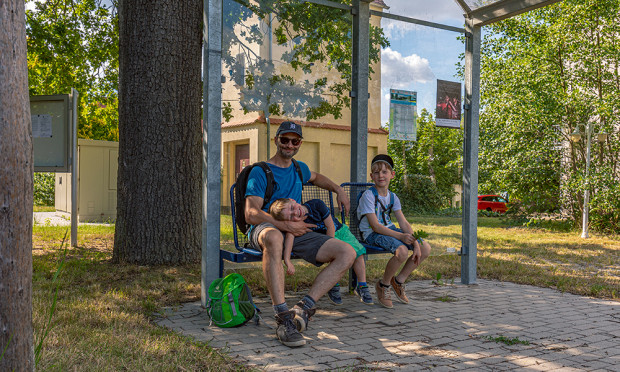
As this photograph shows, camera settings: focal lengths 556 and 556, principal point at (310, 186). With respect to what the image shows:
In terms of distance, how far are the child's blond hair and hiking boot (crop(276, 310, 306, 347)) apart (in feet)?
2.74

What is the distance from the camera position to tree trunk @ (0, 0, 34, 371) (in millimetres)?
2215

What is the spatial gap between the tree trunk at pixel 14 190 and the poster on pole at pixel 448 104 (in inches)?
207

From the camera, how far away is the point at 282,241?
448 cm

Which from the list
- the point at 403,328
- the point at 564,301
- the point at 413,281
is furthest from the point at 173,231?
the point at 564,301

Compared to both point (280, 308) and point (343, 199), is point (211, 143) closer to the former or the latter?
point (343, 199)

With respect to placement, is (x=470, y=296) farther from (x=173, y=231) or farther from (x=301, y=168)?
(x=173, y=231)

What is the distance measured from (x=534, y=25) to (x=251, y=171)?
47.2ft

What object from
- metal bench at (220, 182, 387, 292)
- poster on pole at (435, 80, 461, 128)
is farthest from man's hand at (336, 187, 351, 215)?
poster on pole at (435, 80, 461, 128)

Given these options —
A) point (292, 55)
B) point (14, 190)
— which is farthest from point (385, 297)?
point (14, 190)

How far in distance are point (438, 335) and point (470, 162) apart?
303cm

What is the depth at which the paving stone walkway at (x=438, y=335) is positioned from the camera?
3.67 metres

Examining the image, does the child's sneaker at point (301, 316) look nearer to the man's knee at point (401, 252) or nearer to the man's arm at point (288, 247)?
the man's arm at point (288, 247)

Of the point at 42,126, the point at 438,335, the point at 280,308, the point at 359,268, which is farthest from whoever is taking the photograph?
the point at 42,126

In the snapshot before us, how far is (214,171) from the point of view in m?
5.07
